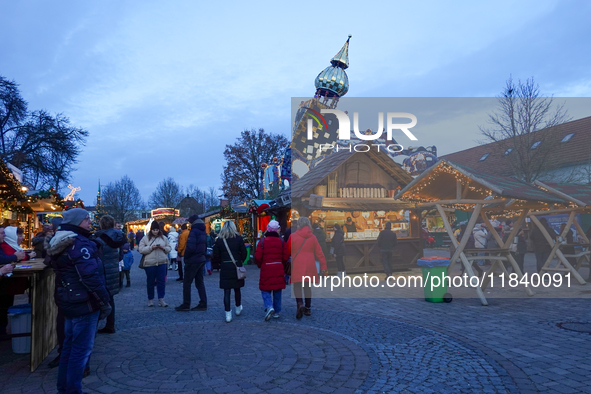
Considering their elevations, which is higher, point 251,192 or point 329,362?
point 251,192

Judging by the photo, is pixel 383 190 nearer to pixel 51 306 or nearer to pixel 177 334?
pixel 177 334

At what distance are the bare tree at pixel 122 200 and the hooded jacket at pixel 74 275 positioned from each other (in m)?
61.7

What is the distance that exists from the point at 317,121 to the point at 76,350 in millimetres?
19664

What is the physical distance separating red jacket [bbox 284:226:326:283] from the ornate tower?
13.9 metres

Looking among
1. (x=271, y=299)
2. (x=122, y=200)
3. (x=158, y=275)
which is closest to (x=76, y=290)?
(x=271, y=299)

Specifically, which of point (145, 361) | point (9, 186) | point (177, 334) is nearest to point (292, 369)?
point (145, 361)

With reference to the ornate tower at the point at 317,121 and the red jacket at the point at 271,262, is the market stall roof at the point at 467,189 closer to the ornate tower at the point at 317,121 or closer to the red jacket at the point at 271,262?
the red jacket at the point at 271,262

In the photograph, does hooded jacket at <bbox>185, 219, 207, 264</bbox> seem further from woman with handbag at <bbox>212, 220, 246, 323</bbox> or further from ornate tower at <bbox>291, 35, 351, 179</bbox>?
ornate tower at <bbox>291, 35, 351, 179</bbox>

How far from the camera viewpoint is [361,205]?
15.5 meters

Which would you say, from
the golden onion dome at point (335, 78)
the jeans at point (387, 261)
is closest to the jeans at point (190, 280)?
the jeans at point (387, 261)

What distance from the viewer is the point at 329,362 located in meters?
5.08

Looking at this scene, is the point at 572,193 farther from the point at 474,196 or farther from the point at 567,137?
the point at 567,137

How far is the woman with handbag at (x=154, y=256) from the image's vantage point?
8.88 meters

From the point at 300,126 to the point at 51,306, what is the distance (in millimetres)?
18221
